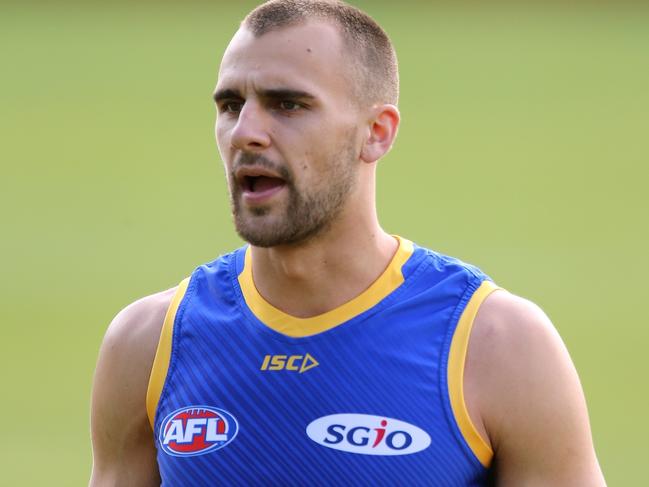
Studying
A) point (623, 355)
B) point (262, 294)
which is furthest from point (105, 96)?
point (262, 294)

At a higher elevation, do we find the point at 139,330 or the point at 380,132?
the point at 380,132

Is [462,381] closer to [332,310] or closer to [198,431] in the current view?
[332,310]

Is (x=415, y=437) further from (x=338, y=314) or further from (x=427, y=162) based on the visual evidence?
(x=427, y=162)

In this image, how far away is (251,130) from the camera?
2525 mm

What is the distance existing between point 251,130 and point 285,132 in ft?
0.23

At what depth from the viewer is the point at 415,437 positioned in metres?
2.50

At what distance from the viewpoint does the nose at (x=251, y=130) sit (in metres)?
2.52

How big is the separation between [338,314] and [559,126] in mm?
7024

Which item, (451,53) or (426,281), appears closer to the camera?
(426,281)

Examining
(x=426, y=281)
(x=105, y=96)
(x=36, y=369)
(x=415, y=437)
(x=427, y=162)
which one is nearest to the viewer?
(x=415, y=437)

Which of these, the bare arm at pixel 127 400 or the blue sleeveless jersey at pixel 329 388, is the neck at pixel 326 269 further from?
the bare arm at pixel 127 400

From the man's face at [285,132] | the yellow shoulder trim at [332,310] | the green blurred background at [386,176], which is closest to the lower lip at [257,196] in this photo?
the man's face at [285,132]

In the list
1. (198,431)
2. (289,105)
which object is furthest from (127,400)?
(289,105)

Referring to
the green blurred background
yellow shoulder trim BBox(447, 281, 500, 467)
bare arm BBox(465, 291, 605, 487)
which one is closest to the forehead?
yellow shoulder trim BBox(447, 281, 500, 467)
